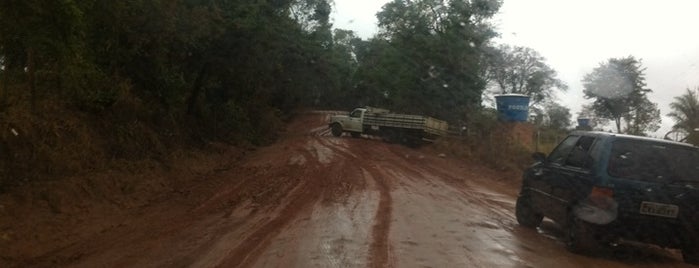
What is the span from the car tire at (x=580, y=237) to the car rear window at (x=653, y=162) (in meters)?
0.73

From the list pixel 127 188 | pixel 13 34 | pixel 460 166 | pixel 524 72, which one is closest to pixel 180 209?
pixel 127 188

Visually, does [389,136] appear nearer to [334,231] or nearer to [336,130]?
[336,130]

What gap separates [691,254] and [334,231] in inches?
178

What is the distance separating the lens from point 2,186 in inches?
415

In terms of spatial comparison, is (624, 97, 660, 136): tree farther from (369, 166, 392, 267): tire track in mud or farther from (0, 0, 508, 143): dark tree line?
(369, 166, 392, 267): tire track in mud

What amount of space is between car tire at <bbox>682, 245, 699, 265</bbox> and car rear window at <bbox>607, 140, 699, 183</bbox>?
2.70 feet

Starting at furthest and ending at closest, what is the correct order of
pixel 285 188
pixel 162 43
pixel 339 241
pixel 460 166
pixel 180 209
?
pixel 460 166, pixel 162 43, pixel 285 188, pixel 180 209, pixel 339 241

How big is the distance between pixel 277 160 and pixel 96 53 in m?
6.57

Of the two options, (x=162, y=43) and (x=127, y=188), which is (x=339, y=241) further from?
(x=162, y=43)

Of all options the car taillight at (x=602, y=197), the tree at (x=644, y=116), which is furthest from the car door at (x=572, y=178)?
the tree at (x=644, y=116)

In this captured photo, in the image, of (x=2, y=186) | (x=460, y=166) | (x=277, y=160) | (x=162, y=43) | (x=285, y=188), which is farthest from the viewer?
(x=460, y=166)

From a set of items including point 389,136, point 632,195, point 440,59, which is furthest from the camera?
point 440,59

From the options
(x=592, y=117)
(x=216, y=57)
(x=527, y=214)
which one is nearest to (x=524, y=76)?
(x=592, y=117)

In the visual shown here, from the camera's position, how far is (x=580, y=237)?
8.38m
